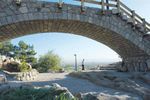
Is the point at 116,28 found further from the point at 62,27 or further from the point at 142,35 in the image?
the point at 62,27

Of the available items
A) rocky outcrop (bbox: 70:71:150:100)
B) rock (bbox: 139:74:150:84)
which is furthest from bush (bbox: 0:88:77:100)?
rock (bbox: 139:74:150:84)

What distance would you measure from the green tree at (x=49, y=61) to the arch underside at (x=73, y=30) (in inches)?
628

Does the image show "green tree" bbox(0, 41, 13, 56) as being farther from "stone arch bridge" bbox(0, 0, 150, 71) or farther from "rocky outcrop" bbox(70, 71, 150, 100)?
"rocky outcrop" bbox(70, 71, 150, 100)

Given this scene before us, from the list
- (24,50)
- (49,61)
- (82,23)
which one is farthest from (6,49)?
(82,23)

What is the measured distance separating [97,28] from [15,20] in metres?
5.47

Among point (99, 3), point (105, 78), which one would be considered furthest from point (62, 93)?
point (99, 3)

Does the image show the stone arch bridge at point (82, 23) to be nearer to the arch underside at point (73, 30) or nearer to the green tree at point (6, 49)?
the arch underside at point (73, 30)

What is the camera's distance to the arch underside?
15.6 m

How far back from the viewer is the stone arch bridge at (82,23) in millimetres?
14281

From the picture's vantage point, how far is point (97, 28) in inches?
662

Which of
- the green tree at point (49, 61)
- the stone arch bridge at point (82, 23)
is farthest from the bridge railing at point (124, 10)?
the green tree at point (49, 61)

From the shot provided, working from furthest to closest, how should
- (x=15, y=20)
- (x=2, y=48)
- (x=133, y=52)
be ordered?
(x=2, y=48) < (x=133, y=52) < (x=15, y=20)

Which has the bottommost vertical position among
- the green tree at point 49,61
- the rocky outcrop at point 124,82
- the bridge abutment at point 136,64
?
the rocky outcrop at point 124,82

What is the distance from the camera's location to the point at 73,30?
18500 millimetres
